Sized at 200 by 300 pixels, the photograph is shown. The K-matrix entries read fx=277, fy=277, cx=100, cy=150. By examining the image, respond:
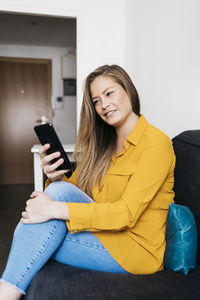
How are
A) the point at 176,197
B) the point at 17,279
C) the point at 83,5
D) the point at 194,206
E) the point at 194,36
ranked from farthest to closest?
the point at 83,5 → the point at 194,36 → the point at 176,197 → the point at 194,206 → the point at 17,279

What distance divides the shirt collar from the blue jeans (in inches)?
12.8

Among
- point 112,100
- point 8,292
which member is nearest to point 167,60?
point 112,100

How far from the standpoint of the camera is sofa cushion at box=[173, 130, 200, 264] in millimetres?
1004

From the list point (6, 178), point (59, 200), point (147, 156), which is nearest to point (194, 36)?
point (147, 156)

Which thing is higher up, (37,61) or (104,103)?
(37,61)

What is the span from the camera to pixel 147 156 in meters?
0.98

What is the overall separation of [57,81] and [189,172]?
4.20 meters

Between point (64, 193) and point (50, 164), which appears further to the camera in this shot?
point (50, 164)

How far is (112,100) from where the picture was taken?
3.86 ft

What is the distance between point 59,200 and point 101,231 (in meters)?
0.19

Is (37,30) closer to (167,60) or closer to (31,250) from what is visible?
(167,60)

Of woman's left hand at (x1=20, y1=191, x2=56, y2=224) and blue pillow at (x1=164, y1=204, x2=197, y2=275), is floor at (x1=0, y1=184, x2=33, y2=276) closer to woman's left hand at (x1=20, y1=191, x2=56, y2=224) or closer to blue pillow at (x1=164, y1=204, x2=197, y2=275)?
woman's left hand at (x1=20, y1=191, x2=56, y2=224)

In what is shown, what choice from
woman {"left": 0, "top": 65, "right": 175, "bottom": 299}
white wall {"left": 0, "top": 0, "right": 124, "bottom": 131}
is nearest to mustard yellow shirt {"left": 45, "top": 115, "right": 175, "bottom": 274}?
woman {"left": 0, "top": 65, "right": 175, "bottom": 299}

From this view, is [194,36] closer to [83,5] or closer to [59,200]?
[59,200]
